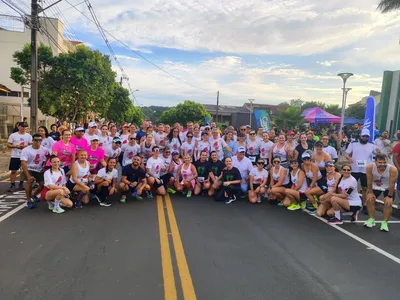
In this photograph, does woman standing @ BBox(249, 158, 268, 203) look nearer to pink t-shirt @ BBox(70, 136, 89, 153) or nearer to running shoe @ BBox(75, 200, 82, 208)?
running shoe @ BBox(75, 200, 82, 208)

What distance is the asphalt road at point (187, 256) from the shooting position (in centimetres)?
354

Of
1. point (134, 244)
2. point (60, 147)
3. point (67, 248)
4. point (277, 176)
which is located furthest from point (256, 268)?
point (60, 147)

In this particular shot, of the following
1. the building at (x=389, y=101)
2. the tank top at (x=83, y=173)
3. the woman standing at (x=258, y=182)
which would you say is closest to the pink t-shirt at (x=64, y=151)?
the tank top at (x=83, y=173)

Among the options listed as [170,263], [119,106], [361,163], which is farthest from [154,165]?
[119,106]

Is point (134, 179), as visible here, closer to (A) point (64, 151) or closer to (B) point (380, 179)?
(A) point (64, 151)

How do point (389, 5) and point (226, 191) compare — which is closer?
point (226, 191)

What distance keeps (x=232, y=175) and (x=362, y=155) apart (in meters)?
3.13

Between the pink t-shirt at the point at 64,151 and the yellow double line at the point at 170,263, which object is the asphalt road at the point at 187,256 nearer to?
the yellow double line at the point at 170,263

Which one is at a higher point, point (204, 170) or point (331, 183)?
point (331, 183)

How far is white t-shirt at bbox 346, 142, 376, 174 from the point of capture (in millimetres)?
7281

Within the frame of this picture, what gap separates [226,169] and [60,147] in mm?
4094

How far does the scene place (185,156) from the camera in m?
8.34

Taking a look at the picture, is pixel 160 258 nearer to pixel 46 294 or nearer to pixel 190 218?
pixel 46 294

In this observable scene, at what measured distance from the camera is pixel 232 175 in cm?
815
